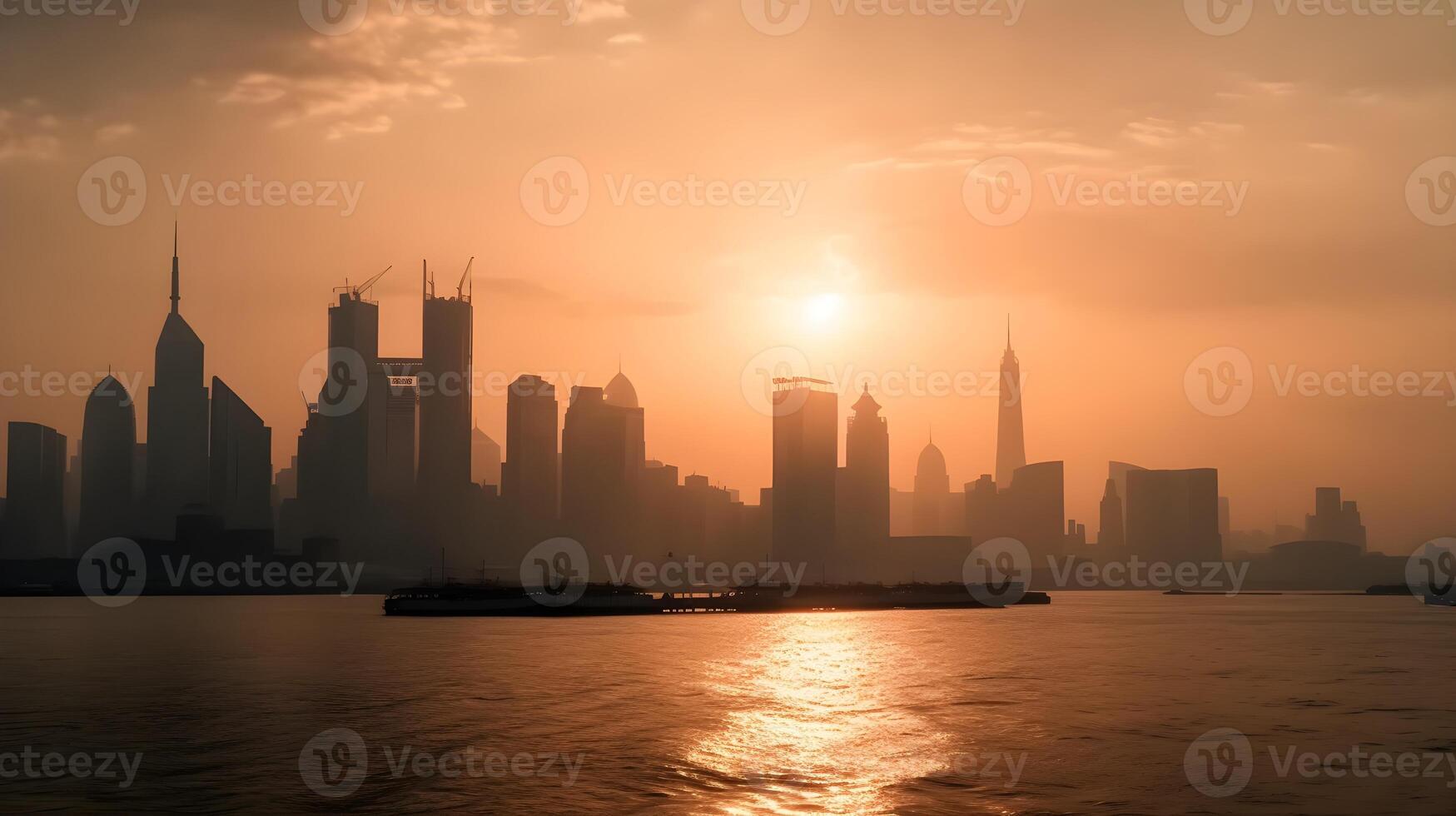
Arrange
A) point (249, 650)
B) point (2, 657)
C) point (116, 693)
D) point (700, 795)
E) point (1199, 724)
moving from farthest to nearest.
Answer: point (249, 650) → point (2, 657) → point (116, 693) → point (1199, 724) → point (700, 795)

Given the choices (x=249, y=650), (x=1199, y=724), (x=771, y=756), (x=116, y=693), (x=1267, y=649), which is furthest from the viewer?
(x=1267, y=649)

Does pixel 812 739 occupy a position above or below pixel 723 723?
above

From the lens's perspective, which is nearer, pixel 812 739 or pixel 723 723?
pixel 812 739

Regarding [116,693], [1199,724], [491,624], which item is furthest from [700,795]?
[491,624]

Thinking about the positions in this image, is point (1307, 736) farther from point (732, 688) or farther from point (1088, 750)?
point (732, 688)
